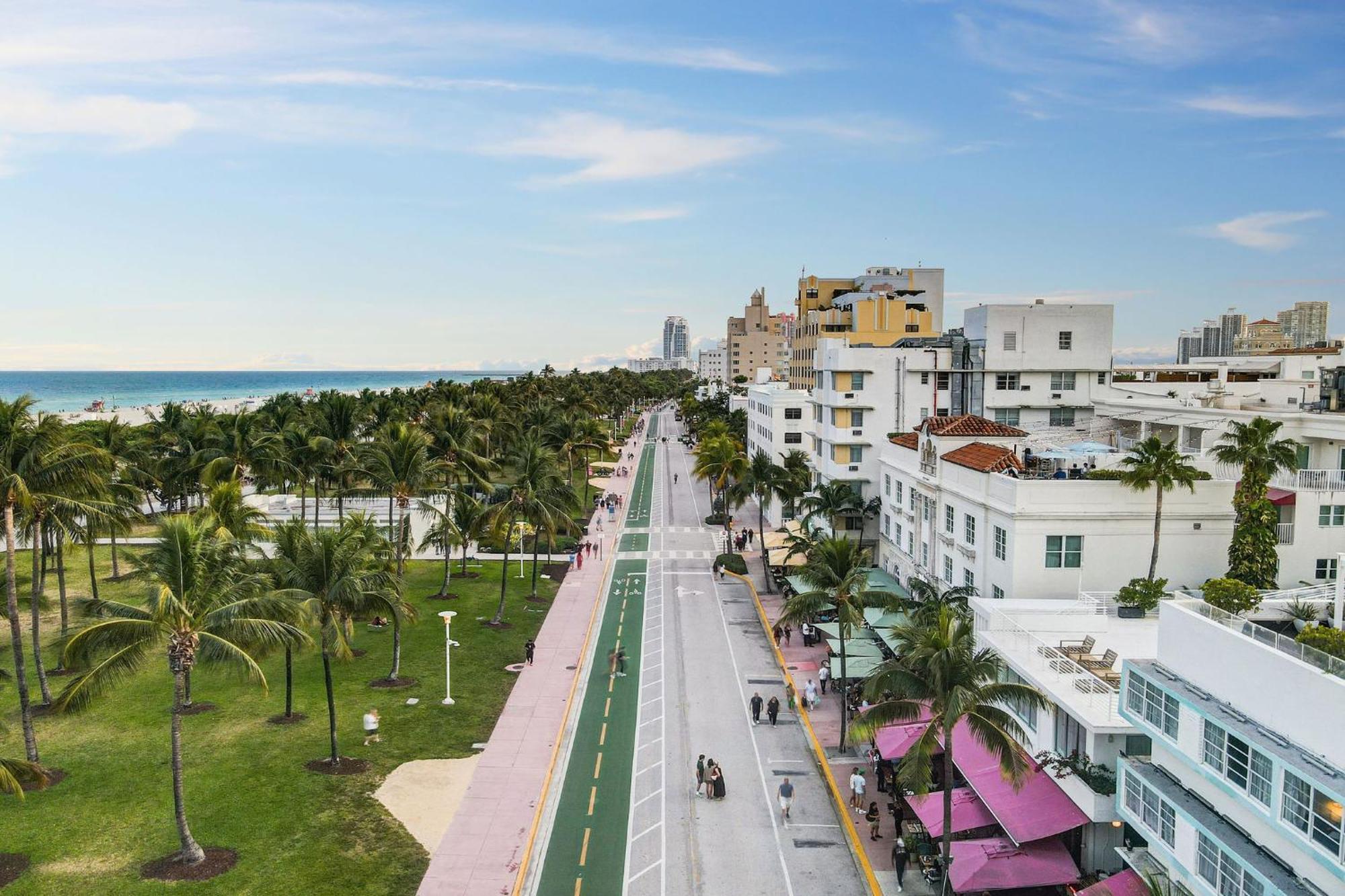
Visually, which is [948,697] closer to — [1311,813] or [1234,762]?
[1234,762]

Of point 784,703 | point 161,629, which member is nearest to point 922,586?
point 784,703

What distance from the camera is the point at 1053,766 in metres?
26.2

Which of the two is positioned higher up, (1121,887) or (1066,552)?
(1066,552)

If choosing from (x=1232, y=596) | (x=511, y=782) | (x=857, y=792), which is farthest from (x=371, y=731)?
(x=1232, y=596)

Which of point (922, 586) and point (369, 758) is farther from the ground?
point (922, 586)

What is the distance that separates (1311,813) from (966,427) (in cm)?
3256

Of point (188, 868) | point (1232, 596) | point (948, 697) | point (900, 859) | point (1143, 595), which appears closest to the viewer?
point (948, 697)

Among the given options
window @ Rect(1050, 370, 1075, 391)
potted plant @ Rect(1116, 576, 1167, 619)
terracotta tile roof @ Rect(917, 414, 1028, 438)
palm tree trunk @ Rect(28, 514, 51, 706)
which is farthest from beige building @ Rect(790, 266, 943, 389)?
palm tree trunk @ Rect(28, 514, 51, 706)

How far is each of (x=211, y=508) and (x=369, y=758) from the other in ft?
50.7

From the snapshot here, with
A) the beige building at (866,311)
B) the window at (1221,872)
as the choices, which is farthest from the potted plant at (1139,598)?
the beige building at (866,311)

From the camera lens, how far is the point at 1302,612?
2952 centimetres

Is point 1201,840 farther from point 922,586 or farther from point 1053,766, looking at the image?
point 922,586

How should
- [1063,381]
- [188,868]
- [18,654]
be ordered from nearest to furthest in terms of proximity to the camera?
[188,868], [18,654], [1063,381]

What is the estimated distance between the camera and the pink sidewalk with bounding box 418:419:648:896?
26.0 meters
